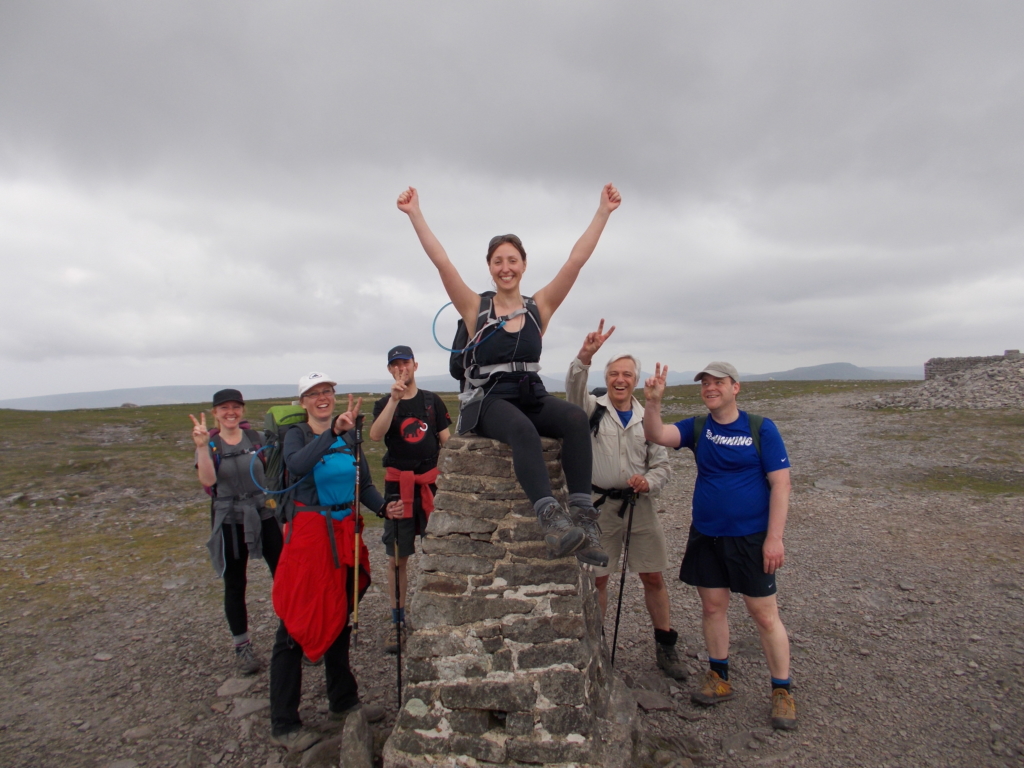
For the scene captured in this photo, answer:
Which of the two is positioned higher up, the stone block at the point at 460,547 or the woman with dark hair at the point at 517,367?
the woman with dark hair at the point at 517,367

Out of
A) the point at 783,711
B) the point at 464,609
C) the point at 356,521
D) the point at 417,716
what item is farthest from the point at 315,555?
the point at 783,711

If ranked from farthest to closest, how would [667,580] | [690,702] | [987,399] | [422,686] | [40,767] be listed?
1. [987,399]
2. [667,580]
3. [690,702]
4. [40,767]
5. [422,686]

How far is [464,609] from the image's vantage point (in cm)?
488

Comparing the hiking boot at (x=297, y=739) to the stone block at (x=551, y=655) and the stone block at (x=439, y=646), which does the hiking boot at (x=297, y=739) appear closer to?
the stone block at (x=439, y=646)

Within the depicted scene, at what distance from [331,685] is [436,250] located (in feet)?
16.1

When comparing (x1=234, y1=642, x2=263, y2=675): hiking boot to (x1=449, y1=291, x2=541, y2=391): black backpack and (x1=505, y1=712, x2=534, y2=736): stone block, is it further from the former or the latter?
(x1=449, y1=291, x2=541, y2=391): black backpack

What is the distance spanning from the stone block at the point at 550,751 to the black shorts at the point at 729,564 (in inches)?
81.7

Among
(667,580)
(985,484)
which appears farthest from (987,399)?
(667,580)

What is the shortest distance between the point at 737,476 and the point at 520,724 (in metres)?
3.18

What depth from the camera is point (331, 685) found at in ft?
20.1

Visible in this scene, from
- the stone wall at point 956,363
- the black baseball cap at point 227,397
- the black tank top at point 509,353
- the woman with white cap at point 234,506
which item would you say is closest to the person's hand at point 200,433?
the woman with white cap at point 234,506

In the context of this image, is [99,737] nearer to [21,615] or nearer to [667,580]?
[21,615]

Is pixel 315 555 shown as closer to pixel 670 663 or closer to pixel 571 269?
pixel 571 269

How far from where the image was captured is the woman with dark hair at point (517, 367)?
4578mm
